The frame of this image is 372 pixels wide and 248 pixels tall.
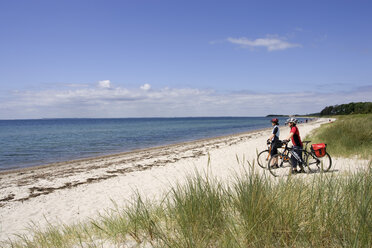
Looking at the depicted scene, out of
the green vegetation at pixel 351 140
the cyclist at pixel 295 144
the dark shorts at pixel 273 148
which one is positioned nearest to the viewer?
the cyclist at pixel 295 144

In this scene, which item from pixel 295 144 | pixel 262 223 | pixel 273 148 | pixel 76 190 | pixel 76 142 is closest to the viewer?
pixel 262 223

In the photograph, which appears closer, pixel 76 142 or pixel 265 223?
pixel 265 223

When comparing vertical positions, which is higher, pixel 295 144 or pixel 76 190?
pixel 295 144

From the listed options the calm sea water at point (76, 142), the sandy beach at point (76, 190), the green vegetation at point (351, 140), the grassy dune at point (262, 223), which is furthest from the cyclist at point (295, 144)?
the calm sea water at point (76, 142)

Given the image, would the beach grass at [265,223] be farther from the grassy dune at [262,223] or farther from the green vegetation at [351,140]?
the green vegetation at [351,140]

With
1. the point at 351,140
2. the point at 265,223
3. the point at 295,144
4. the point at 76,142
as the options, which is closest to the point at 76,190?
the point at 295,144

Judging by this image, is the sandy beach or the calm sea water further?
the calm sea water

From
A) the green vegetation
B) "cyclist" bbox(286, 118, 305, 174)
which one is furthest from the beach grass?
the green vegetation

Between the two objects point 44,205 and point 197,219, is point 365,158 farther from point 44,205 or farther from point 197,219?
point 44,205

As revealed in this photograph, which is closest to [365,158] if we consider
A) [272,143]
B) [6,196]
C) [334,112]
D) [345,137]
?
[345,137]

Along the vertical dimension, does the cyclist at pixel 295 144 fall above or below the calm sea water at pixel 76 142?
above

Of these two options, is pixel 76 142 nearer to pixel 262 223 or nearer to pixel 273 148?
pixel 273 148

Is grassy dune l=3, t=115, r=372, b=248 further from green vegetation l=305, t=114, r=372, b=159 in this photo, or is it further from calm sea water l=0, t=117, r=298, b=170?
calm sea water l=0, t=117, r=298, b=170

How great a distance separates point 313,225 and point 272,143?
7721 millimetres
